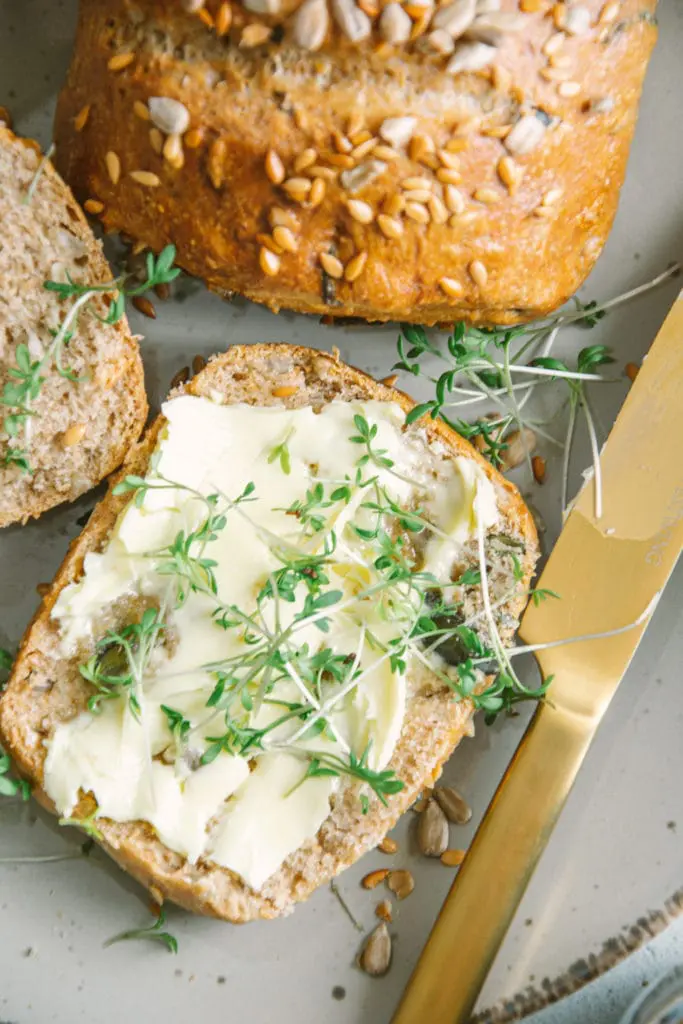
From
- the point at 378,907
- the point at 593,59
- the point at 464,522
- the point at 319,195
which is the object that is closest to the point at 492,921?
the point at 378,907

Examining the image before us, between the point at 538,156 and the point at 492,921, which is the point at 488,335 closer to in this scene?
the point at 538,156

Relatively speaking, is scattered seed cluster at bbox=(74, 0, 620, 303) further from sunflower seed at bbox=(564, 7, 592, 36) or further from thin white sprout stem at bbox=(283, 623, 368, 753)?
thin white sprout stem at bbox=(283, 623, 368, 753)

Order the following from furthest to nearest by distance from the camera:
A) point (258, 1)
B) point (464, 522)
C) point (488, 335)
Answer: point (488, 335) → point (464, 522) → point (258, 1)

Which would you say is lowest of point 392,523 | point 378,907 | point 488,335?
point 378,907

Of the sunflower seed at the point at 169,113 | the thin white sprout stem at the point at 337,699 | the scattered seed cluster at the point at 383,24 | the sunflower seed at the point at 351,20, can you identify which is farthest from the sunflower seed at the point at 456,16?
the thin white sprout stem at the point at 337,699

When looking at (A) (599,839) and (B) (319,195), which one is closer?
(B) (319,195)
